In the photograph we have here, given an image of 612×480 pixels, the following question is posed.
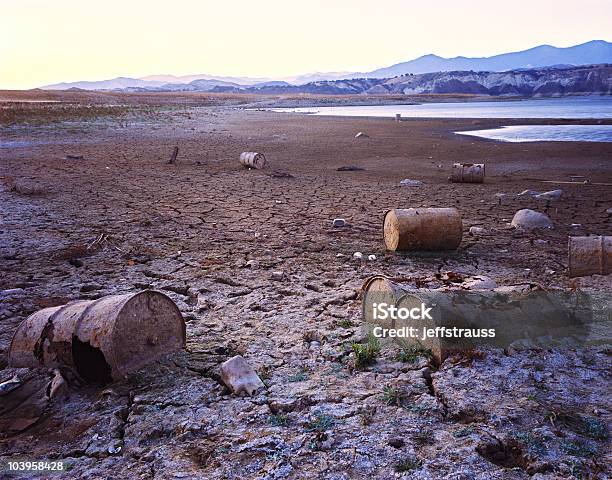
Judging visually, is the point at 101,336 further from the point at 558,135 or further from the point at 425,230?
the point at 558,135

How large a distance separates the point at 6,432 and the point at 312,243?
146 inches

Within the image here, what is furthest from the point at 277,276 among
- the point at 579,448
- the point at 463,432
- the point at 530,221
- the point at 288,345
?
the point at 530,221

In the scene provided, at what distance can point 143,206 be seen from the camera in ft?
25.2

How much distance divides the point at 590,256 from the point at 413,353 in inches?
88.6

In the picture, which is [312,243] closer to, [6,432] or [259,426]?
[259,426]

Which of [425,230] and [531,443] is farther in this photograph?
[425,230]

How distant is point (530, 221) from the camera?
6.41m

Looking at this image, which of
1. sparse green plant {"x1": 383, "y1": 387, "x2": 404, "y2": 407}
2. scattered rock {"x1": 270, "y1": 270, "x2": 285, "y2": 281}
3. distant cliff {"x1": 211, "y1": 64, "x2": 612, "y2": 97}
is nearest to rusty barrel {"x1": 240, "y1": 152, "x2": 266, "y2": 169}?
scattered rock {"x1": 270, "y1": 270, "x2": 285, "y2": 281}

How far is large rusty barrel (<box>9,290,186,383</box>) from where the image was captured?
2.87 m

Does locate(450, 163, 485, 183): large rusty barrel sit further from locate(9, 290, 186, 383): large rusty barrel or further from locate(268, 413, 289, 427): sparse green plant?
locate(268, 413, 289, 427): sparse green plant

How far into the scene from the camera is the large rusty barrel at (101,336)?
287 centimetres

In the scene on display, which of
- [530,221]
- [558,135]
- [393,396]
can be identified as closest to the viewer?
[393,396]

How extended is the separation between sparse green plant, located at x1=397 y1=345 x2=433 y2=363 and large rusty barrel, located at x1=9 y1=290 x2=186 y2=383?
58.9 inches

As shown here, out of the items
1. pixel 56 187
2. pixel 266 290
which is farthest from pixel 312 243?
pixel 56 187
